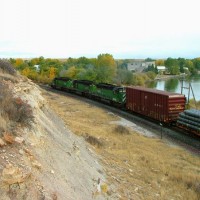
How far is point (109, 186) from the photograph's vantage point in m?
11.4

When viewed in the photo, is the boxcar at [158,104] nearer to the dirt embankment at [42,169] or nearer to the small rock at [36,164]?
the dirt embankment at [42,169]

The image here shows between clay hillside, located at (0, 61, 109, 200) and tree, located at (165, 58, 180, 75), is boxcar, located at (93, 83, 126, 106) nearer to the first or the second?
clay hillside, located at (0, 61, 109, 200)

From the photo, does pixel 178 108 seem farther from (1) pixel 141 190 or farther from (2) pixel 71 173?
(2) pixel 71 173

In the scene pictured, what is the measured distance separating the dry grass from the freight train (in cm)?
341

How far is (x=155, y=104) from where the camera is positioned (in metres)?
29.6

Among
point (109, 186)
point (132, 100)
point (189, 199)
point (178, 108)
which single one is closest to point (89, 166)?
point (109, 186)

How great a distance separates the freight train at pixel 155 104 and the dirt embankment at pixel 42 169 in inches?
567

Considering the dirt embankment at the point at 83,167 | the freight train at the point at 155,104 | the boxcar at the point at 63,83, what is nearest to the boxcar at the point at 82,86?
the boxcar at the point at 63,83

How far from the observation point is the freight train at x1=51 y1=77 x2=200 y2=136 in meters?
25.1

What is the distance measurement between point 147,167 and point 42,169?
8.69 metres

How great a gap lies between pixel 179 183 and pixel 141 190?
270 centimetres

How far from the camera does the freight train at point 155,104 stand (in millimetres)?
25097

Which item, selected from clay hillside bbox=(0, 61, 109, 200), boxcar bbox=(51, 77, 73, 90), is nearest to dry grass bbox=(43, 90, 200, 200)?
clay hillside bbox=(0, 61, 109, 200)

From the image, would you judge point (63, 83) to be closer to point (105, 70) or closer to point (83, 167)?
point (105, 70)
